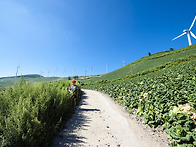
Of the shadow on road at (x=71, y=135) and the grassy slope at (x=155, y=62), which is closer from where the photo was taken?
the shadow on road at (x=71, y=135)

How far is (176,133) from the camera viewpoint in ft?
13.3

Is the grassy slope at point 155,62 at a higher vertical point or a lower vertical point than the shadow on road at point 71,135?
higher

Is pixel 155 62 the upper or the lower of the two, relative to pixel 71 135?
upper

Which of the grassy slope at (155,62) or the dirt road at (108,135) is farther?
the grassy slope at (155,62)

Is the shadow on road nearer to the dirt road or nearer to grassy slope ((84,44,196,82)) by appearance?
the dirt road

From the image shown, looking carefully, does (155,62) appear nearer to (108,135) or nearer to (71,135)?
(108,135)

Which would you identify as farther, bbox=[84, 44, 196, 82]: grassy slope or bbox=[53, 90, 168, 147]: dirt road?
bbox=[84, 44, 196, 82]: grassy slope

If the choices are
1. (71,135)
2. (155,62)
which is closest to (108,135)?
(71,135)

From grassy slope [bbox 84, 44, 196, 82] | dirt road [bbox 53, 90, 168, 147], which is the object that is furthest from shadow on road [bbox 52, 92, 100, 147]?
grassy slope [bbox 84, 44, 196, 82]

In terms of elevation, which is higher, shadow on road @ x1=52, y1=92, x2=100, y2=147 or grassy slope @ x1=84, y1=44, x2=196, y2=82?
grassy slope @ x1=84, y1=44, x2=196, y2=82

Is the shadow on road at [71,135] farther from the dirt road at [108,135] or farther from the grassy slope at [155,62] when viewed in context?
the grassy slope at [155,62]

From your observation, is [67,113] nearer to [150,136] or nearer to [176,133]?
[150,136]

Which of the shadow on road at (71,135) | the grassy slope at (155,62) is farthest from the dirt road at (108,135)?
the grassy slope at (155,62)

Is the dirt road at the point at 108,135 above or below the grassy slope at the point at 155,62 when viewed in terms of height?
below
